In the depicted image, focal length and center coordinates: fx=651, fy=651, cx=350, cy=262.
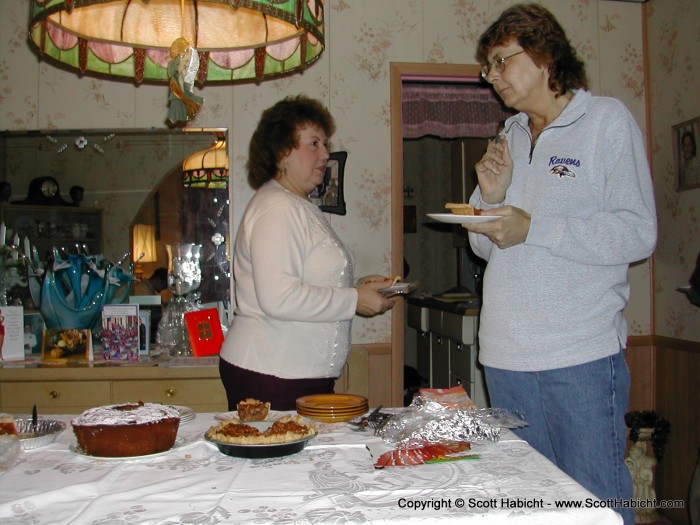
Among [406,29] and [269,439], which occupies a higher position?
[406,29]

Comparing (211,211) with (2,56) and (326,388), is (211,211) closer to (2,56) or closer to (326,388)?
(2,56)

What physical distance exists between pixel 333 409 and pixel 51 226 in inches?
88.2

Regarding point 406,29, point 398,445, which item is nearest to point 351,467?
point 398,445

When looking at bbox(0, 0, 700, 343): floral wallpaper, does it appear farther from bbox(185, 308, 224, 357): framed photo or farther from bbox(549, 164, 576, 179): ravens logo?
bbox(549, 164, 576, 179): ravens logo

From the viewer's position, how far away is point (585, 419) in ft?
4.60

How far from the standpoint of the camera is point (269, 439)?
120cm

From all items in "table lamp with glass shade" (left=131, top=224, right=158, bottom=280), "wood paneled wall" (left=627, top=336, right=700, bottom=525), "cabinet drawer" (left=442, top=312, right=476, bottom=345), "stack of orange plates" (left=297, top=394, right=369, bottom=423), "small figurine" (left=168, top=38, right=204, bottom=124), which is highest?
"small figurine" (left=168, top=38, right=204, bottom=124)

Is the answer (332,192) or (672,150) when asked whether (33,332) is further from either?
(672,150)

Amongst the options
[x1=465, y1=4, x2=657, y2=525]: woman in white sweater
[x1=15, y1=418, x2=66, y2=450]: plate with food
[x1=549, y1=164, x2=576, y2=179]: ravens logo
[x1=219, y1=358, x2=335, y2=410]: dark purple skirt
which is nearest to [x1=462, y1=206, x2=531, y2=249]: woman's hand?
[x1=465, y1=4, x2=657, y2=525]: woman in white sweater

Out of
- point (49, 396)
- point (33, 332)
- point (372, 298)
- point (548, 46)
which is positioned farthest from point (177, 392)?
point (548, 46)

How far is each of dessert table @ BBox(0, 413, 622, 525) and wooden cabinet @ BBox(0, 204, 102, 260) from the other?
79.7 inches

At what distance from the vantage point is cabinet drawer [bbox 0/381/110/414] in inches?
104

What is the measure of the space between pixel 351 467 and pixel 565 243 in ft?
2.22

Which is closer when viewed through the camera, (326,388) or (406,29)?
(326,388)
